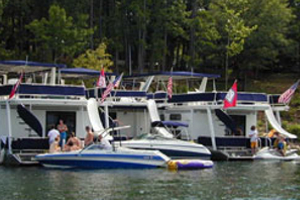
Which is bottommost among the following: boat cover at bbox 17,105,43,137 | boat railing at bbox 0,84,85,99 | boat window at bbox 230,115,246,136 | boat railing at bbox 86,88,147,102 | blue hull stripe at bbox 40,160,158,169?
blue hull stripe at bbox 40,160,158,169

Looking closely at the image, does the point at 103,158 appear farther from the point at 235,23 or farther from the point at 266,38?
the point at 266,38

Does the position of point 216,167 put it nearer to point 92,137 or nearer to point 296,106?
point 92,137

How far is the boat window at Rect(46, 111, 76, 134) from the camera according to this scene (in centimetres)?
3688

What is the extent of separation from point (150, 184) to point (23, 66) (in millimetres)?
14636

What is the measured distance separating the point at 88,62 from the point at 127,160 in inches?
986

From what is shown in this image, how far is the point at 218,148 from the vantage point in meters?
38.4

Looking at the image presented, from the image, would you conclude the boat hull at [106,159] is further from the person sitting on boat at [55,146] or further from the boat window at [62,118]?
the boat window at [62,118]

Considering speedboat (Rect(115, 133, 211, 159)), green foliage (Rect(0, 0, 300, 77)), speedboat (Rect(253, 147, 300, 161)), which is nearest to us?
speedboat (Rect(115, 133, 211, 159))

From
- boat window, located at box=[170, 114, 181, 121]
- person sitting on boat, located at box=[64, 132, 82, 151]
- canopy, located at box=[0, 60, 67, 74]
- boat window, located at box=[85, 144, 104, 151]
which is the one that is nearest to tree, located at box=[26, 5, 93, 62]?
canopy, located at box=[0, 60, 67, 74]

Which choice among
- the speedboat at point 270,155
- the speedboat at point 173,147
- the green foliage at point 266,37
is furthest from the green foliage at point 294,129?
the green foliage at point 266,37

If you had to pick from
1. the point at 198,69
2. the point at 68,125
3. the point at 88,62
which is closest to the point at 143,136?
the point at 68,125

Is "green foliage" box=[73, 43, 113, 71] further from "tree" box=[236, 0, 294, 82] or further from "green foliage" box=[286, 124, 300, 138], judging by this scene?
"tree" box=[236, 0, 294, 82]

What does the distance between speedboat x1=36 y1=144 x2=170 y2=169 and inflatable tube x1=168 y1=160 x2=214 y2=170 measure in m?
0.56

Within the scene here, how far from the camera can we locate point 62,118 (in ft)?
122
